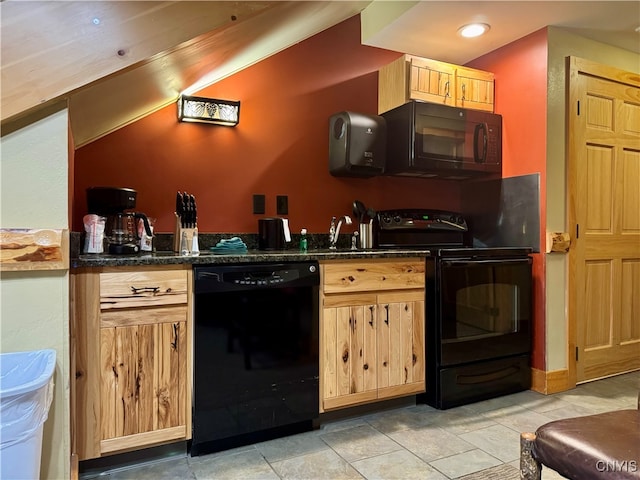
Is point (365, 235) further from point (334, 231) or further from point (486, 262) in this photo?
point (486, 262)

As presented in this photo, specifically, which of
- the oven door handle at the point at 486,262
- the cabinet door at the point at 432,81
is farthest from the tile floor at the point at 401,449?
the cabinet door at the point at 432,81

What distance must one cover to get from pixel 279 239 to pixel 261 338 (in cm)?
78

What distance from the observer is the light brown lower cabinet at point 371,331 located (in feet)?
7.32

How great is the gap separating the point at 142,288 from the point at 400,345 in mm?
1425

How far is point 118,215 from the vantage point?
2166mm

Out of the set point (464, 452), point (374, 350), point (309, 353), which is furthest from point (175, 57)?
point (464, 452)

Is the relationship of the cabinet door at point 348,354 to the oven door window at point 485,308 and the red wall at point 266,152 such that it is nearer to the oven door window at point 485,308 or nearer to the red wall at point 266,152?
the oven door window at point 485,308

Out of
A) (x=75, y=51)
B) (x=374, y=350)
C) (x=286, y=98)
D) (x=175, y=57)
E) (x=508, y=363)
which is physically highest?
(x=286, y=98)

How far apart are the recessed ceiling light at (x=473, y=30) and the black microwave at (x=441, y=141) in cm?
50

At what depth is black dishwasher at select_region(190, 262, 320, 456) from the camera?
1.93 metres

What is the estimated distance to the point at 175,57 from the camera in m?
1.68

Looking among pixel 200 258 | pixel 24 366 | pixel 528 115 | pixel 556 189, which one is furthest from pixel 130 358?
pixel 528 115

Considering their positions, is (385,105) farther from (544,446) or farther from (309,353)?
(544,446)

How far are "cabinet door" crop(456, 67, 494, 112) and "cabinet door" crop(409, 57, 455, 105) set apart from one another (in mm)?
63
